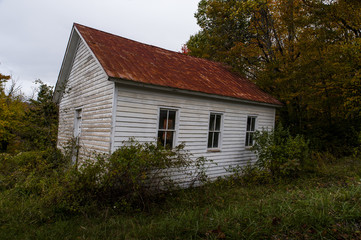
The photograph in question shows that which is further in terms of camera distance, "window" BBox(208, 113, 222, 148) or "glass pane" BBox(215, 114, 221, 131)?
"glass pane" BBox(215, 114, 221, 131)

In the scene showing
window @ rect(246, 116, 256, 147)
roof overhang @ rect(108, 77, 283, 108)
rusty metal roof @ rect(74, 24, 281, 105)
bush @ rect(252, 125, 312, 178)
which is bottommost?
bush @ rect(252, 125, 312, 178)

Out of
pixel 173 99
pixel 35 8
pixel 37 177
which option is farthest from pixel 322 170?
pixel 35 8

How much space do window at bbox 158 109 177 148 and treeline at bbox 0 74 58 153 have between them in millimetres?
4149

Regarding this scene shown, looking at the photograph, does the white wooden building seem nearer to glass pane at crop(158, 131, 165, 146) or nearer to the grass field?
glass pane at crop(158, 131, 165, 146)

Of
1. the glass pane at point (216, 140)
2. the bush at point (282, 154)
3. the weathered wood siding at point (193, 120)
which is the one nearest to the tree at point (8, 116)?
the weathered wood siding at point (193, 120)

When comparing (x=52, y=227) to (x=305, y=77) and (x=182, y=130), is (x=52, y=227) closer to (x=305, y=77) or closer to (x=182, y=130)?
(x=182, y=130)

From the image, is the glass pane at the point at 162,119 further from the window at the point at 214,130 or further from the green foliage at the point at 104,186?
the window at the point at 214,130

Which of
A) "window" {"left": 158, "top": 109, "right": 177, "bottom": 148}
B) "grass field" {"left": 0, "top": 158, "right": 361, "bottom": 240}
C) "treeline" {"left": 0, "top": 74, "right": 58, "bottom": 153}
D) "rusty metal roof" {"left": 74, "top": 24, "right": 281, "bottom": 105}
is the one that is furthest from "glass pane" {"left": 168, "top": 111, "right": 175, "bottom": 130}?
"treeline" {"left": 0, "top": 74, "right": 58, "bottom": 153}

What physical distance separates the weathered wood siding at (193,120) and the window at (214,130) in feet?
0.65

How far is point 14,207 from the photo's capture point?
204 inches

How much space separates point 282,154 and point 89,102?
24.0ft

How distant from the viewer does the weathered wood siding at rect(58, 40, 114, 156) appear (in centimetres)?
687

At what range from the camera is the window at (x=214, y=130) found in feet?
29.6

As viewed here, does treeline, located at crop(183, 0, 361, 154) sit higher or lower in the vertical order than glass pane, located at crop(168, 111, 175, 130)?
higher
